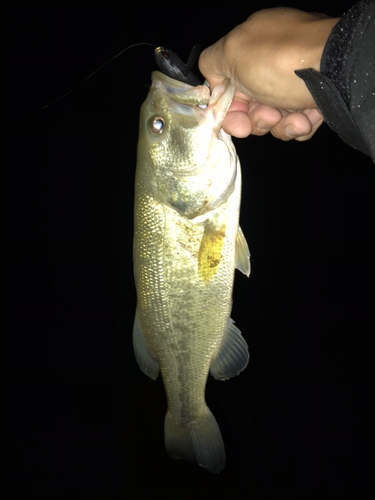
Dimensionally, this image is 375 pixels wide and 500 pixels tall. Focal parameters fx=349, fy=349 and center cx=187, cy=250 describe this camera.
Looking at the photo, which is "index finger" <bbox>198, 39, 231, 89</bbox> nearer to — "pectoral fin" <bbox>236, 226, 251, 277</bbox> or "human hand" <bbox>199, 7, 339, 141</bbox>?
"human hand" <bbox>199, 7, 339, 141</bbox>

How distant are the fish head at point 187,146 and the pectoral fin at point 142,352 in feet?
2.14

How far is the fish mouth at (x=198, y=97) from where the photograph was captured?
1.31 metres

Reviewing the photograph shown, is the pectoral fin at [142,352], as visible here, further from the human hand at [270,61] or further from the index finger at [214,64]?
the index finger at [214,64]

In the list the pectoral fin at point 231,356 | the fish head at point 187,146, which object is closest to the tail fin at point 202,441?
the pectoral fin at point 231,356

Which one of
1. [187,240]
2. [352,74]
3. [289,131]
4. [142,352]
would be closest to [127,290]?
[142,352]

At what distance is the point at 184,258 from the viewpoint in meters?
1.50

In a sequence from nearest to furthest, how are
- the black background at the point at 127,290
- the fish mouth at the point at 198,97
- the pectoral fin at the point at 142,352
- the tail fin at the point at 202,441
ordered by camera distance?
the fish mouth at the point at 198,97 → the pectoral fin at the point at 142,352 → the tail fin at the point at 202,441 → the black background at the point at 127,290

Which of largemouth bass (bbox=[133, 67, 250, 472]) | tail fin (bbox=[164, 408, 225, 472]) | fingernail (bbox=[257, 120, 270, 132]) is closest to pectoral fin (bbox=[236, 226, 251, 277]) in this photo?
largemouth bass (bbox=[133, 67, 250, 472])

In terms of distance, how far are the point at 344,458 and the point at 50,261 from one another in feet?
13.6

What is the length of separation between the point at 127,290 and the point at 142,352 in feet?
9.11

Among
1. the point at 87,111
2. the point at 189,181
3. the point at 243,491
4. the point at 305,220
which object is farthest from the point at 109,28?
the point at 243,491

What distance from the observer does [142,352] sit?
5.69 ft

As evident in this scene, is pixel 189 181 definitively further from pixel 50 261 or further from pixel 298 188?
pixel 50 261

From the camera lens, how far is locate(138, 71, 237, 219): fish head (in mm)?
1325
